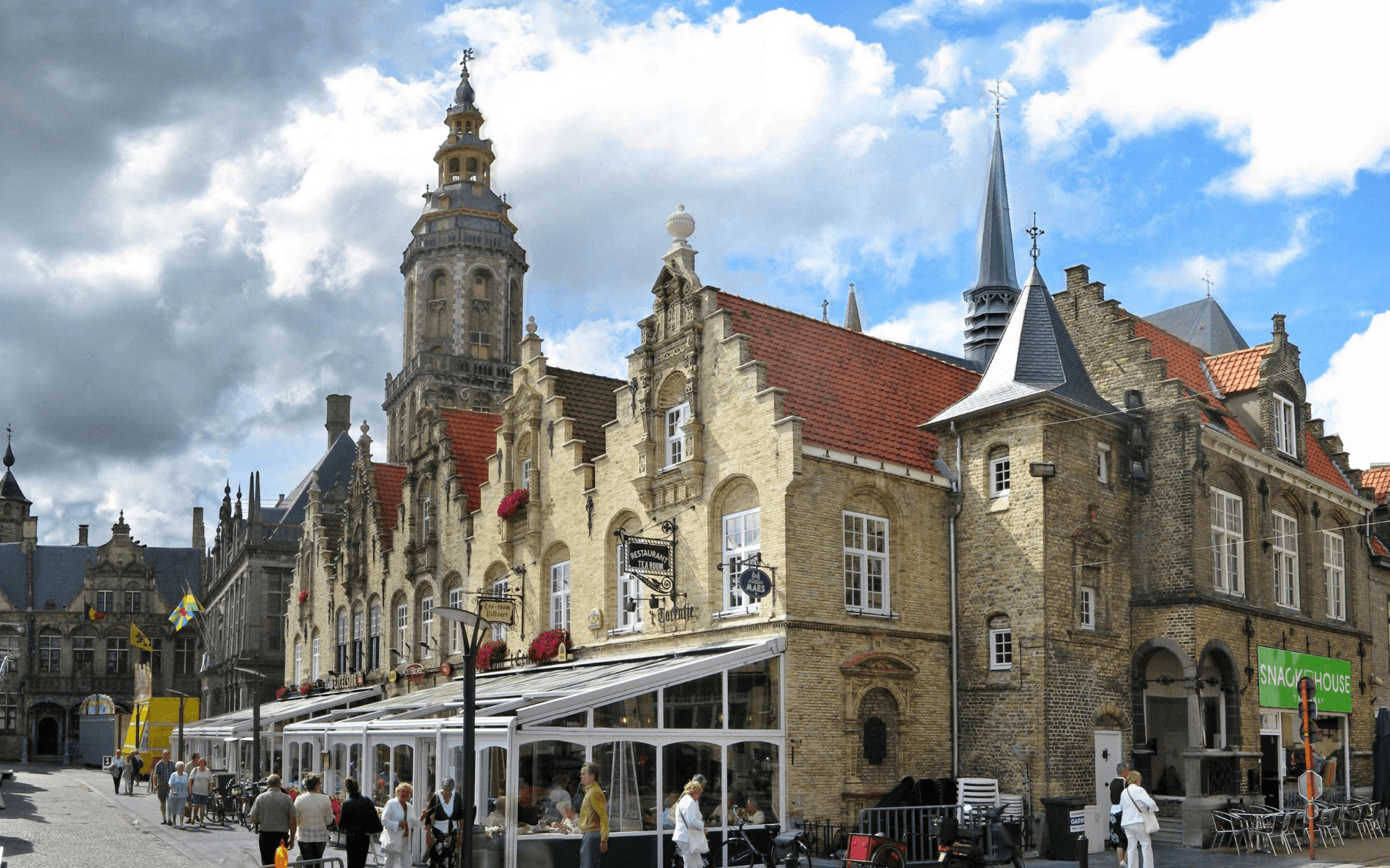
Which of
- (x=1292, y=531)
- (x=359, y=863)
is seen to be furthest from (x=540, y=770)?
(x=1292, y=531)

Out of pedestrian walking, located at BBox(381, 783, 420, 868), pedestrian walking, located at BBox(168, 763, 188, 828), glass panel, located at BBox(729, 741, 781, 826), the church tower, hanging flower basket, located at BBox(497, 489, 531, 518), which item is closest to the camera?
pedestrian walking, located at BBox(381, 783, 420, 868)

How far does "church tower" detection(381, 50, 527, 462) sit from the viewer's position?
72.8 meters

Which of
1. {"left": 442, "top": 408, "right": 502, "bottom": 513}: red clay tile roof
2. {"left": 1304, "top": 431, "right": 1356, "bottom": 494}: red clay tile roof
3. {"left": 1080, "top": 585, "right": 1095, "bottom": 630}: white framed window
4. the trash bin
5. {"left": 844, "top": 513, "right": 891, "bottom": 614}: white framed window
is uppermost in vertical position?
{"left": 442, "top": 408, "right": 502, "bottom": 513}: red clay tile roof

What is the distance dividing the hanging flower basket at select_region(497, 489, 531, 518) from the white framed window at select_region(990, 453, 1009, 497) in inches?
432

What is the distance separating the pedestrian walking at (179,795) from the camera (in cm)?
3114

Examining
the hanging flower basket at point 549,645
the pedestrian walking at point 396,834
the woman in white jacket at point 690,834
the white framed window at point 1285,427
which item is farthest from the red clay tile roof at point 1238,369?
the pedestrian walking at point 396,834

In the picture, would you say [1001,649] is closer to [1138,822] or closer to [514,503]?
[1138,822]

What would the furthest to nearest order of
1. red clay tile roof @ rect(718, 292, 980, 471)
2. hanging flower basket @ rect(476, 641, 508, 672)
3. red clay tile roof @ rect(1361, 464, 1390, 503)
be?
red clay tile roof @ rect(1361, 464, 1390, 503) → hanging flower basket @ rect(476, 641, 508, 672) → red clay tile roof @ rect(718, 292, 980, 471)

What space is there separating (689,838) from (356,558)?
28.7 metres

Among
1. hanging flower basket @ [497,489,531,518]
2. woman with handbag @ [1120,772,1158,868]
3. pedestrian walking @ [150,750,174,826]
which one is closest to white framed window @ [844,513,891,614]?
woman with handbag @ [1120,772,1158,868]

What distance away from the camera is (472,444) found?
124 ft

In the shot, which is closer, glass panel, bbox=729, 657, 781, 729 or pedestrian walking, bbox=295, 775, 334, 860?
pedestrian walking, bbox=295, 775, 334, 860

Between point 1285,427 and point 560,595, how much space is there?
1664 cm

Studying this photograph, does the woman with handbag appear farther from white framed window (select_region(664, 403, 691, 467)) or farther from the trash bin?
white framed window (select_region(664, 403, 691, 467))
